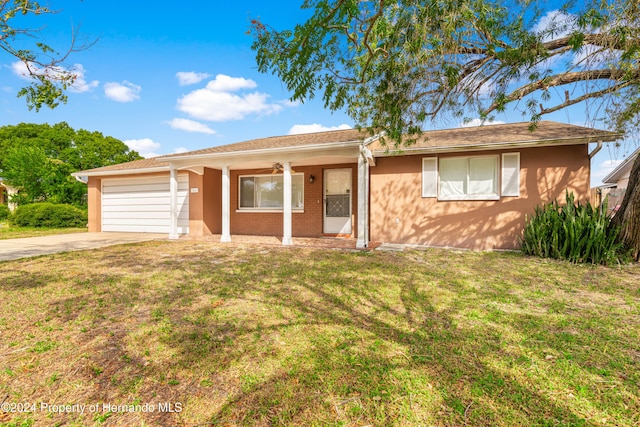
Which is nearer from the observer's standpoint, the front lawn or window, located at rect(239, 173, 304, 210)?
the front lawn

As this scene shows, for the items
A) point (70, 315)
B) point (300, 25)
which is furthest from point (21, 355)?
point (300, 25)

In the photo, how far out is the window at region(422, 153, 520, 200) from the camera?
8234 millimetres

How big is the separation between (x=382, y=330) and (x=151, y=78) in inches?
524

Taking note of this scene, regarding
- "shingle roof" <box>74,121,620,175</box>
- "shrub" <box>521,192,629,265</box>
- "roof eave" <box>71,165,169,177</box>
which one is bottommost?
"shrub" <box>521,192,629,265</box>

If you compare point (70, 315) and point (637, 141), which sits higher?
point (637, 141)

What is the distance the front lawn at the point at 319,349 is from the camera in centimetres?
195

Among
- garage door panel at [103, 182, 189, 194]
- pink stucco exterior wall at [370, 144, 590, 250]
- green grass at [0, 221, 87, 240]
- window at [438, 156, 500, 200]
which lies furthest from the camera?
garage door panel at [103, 182, 189, 194]

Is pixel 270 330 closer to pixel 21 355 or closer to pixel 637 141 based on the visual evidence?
pixel 21 355

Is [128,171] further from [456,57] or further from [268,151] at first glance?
[456,57]

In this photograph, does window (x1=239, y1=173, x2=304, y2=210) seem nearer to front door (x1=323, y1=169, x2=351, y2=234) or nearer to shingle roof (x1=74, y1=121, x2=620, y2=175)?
front door (x1=323, y1=169, x2=351, y2=234)

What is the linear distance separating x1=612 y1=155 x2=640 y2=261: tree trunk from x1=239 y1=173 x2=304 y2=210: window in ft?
28.6

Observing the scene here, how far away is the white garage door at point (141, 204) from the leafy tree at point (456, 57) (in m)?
8.59

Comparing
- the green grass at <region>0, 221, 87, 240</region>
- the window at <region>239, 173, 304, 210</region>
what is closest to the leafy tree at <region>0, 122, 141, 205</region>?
the green grass at <region>0, 221, 87, 240</region>

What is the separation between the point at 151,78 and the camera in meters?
11.8
